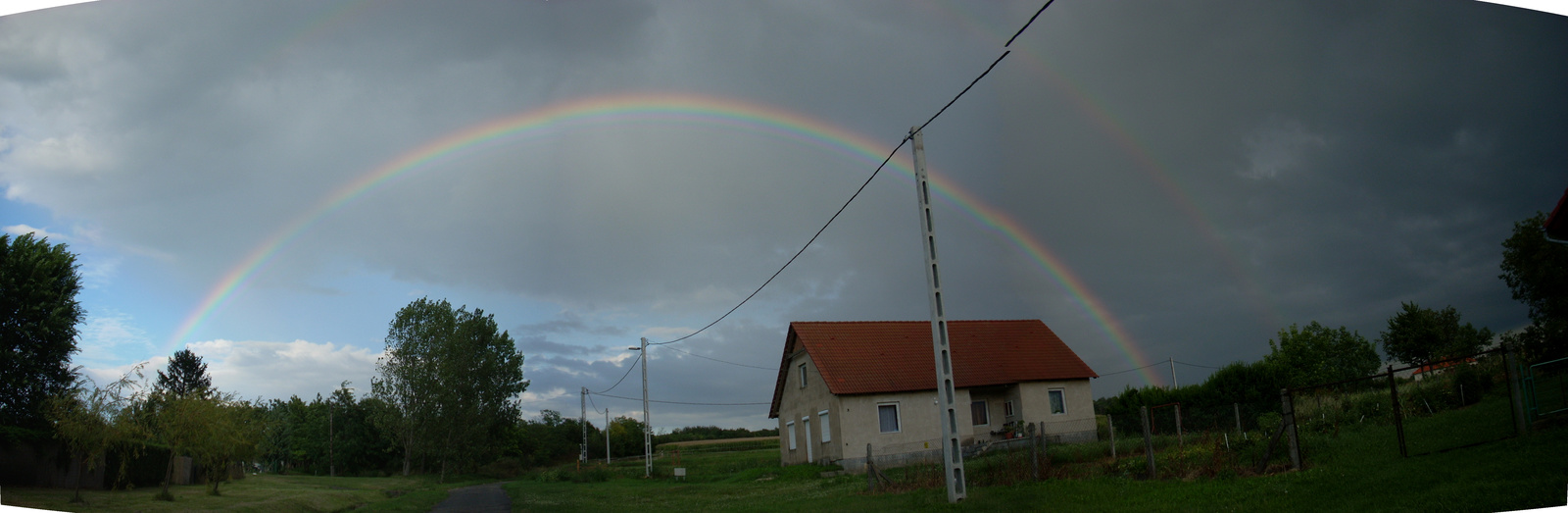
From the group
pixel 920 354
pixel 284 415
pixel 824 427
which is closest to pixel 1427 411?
pixel 920 354

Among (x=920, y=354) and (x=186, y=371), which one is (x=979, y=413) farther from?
(x=186, y=371)

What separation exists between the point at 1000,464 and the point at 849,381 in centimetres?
1390

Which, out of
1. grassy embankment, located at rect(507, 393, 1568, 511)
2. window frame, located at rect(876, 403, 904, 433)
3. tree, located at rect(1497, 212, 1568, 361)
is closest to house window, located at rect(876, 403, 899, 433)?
window frame, located at rect(876, 403, 904, 433)

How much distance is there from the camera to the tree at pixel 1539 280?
37062mm

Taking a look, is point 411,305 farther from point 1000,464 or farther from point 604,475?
point 1000,464

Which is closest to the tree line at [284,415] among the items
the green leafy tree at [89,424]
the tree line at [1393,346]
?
the green leafy tree at [89,424]

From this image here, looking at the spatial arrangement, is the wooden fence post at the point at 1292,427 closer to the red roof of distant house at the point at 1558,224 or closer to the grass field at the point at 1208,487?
the grass field at the point at 1208,487

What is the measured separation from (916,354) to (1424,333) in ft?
178

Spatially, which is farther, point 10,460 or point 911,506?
point 10,460

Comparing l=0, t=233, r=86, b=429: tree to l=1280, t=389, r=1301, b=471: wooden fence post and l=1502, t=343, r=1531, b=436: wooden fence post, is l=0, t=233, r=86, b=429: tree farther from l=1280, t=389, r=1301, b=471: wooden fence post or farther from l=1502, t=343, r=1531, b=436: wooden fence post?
l=1502, t=343, r=1531, b=436: wooden fence post

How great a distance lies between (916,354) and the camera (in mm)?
34469

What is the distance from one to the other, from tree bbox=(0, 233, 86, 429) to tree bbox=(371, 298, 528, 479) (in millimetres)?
19882

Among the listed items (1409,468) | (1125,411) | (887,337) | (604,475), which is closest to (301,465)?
(604,475)

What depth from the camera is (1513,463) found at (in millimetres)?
9875
